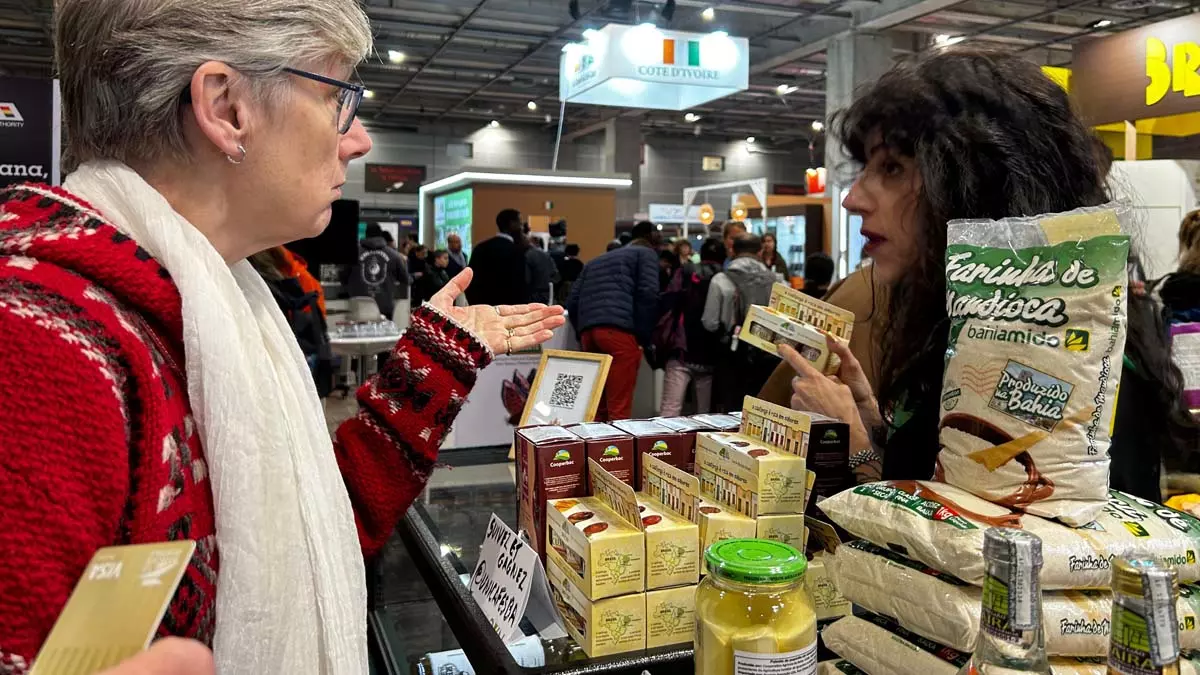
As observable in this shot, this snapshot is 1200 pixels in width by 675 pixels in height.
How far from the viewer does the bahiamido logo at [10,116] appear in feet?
→ 9.70

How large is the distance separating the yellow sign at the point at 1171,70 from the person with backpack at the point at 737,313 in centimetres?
290

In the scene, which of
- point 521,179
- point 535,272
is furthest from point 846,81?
point 535,272

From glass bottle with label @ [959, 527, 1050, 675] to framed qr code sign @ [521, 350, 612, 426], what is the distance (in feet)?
3.44

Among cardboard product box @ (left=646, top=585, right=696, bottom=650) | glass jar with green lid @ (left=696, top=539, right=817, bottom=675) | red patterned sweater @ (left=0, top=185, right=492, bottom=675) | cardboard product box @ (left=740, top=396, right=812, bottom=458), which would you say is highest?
red patterned sweater @ (left=0, top=185, right=492, bottom=675)

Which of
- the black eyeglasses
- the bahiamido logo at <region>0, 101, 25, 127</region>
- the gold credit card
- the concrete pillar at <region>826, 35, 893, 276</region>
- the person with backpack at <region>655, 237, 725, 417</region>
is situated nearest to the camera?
the gold credit card

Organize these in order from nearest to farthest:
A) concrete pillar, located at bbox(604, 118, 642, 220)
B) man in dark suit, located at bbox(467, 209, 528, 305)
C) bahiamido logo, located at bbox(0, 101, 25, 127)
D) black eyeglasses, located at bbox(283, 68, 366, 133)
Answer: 1. black eyeglasses, located at bbox(283, 68, 366, 133)
2. bahiamido logo, located at bbox(0, 101, 25, 127)
3. man in dark suit, located at bbox(467, 209, 528, 305)
4. concrete pillar, located at bbox(604, 118, 642, 220)

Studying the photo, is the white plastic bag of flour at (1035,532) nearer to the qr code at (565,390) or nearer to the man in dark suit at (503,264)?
the qr code at (565,390)

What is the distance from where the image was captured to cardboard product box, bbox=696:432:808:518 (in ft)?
4.03

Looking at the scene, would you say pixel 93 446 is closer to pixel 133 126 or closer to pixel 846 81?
pixel 133 126

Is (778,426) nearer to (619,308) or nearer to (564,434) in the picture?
(564,434)

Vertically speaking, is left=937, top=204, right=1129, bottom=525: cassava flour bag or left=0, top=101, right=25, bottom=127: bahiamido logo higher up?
left=0, top=101, right=25, bottom=127: bahiamido logo

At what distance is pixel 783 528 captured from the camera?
124cm

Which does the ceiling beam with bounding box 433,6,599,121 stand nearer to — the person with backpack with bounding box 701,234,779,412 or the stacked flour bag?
the person with backpack with bounding box 701,234,779,412

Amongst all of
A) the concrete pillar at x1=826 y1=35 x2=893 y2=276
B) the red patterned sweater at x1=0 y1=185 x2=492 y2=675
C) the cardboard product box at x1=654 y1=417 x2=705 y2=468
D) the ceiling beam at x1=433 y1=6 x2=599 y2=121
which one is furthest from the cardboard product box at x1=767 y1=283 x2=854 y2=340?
the concrete pillar at x1=826 y1=35 x2=893 y2=276
